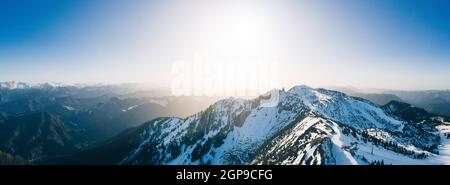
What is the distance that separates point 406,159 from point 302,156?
44829mm

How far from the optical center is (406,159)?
13975cm
